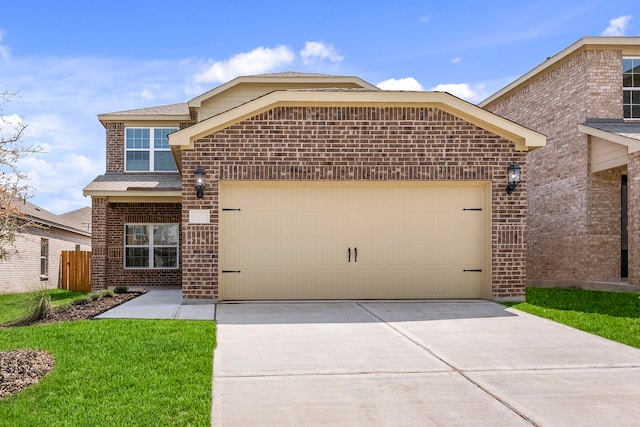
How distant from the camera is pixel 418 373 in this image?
6.16m

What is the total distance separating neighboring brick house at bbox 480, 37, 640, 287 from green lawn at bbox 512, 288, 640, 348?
244 cm

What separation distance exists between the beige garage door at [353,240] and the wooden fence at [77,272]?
12.7 m

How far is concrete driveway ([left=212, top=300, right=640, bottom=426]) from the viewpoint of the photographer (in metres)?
4.91

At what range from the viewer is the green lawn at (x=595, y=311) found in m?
8.73

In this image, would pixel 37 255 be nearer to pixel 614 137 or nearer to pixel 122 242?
pixel 122 242

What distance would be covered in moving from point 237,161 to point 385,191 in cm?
311

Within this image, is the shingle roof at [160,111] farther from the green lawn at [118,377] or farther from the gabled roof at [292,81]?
the green lawn at [118,377]

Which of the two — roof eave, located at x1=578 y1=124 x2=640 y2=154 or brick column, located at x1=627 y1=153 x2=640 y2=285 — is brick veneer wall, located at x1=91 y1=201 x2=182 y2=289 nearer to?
roof eave, located at x1=578 y1=124 x2=640 y2=154

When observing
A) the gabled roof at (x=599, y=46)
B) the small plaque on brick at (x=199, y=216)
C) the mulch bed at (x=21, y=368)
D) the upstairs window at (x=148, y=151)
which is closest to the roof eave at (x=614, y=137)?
the gabled roof at (x=599, y=46)

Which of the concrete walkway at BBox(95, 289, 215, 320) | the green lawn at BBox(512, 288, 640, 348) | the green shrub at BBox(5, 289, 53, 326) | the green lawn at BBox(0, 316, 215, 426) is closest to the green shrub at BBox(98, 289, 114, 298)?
the concrete walkway at BBox(95, 289, 215, 320)

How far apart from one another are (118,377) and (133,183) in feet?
46.7

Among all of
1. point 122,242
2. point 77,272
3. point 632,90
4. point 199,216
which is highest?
point 632,90

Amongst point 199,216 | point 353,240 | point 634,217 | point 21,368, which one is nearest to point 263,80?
point 199,216

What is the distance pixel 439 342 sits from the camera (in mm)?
7828
